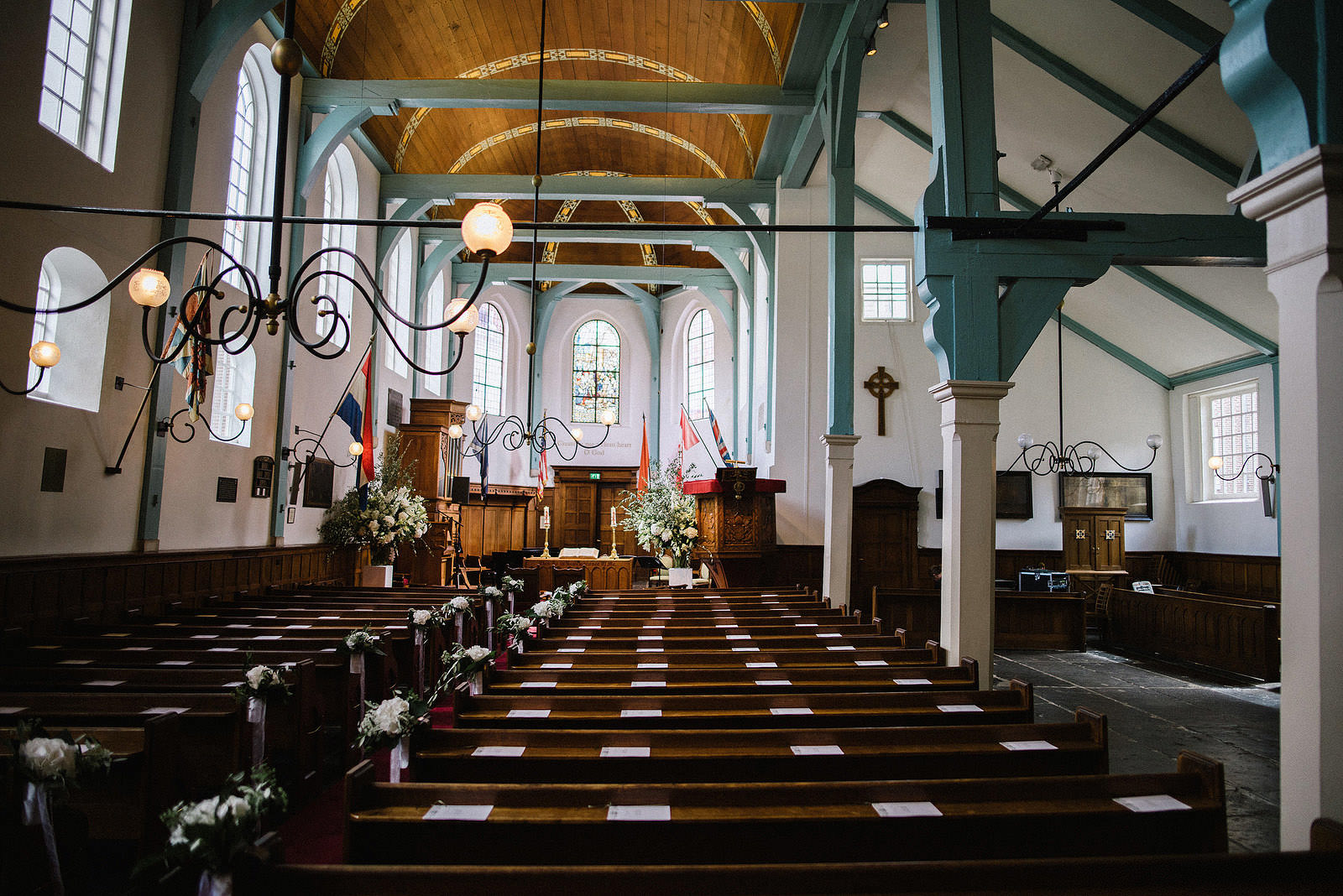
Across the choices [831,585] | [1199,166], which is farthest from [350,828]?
[1199,166]

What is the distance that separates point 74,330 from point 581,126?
915 centimetres

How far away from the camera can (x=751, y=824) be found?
2.20 meters

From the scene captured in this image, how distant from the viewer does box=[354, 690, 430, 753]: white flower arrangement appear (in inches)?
106

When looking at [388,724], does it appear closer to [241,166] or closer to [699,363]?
[241,166]

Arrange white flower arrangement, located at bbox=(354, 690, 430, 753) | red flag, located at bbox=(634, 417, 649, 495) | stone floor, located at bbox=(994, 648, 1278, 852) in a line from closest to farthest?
white flower arrangement, located at bbox=(354, 690, 430, 753) < stone floor, located at bbox=(994, 648, 1278, 852) < red flag, located at bbox=(634, 417, 649, 495)

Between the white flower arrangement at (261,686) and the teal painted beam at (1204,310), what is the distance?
11.5m

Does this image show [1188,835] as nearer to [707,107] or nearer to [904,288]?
[707,107]

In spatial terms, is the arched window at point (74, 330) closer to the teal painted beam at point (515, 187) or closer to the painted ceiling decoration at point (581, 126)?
the teal painted beam at point (515, 187)

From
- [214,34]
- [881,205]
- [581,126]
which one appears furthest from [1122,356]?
[214,34]

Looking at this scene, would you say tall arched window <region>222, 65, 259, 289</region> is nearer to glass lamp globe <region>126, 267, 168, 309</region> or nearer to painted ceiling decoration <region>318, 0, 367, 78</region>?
painted ceiling decoration <region>318, 0, 367, 78</region>

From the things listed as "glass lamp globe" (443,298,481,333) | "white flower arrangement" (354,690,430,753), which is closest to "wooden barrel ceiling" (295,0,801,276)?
"glass lamp globe" (443,298,481,333)

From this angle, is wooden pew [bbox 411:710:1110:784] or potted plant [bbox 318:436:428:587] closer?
wooden pew [bbox 411:710:1110:784]

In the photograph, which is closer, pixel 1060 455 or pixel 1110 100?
pixel 1110 100

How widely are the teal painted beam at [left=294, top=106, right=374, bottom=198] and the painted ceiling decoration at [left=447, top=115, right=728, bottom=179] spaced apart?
142 inches
